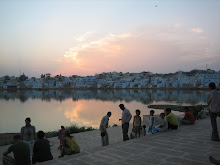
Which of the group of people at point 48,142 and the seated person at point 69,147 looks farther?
the seated person at point 69,147

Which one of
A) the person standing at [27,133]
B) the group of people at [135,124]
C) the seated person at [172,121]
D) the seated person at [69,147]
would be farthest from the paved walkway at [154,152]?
the person standing at [27,133]

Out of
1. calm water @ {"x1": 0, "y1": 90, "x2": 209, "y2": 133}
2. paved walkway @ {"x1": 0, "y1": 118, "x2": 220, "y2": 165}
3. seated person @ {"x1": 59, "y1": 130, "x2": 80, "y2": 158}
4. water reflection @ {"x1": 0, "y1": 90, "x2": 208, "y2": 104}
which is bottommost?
calm water @ {"x1": 0, "y1": 90, "x2": 209, "y2": 133}

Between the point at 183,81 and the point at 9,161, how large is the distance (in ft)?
321

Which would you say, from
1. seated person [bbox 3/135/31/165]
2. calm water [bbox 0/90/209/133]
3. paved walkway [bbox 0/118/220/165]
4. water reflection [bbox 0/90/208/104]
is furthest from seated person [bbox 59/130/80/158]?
water reflection [bbox 0/90/208/104]

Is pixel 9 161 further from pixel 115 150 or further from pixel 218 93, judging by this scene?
pixel 218 93

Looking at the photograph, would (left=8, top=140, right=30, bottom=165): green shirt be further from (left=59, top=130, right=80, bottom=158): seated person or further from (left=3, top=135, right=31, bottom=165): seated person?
(left=59, top=130, right=80, bottom=158): seated person

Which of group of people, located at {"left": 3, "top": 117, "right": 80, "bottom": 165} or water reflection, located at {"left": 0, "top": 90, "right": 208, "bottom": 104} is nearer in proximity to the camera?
group of people, located at {"left": 3, "top": 117, "right": 80, "bottom": 165}

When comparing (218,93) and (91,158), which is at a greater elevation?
(218,93)

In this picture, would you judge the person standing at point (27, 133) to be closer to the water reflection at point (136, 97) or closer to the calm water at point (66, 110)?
the calm water at point (66, 110)

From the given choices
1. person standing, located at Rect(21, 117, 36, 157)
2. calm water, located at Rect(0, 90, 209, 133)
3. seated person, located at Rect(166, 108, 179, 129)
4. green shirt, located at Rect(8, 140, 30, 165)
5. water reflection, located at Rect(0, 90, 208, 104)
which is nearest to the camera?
green shirt, located at Rect(8, 140, 30, 165)

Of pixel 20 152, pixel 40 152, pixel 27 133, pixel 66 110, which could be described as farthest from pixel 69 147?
pixel 66 110

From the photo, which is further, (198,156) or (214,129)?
(214,129)

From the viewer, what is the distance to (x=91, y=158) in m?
3.73

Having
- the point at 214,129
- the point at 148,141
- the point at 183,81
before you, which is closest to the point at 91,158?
the point at 148,141
